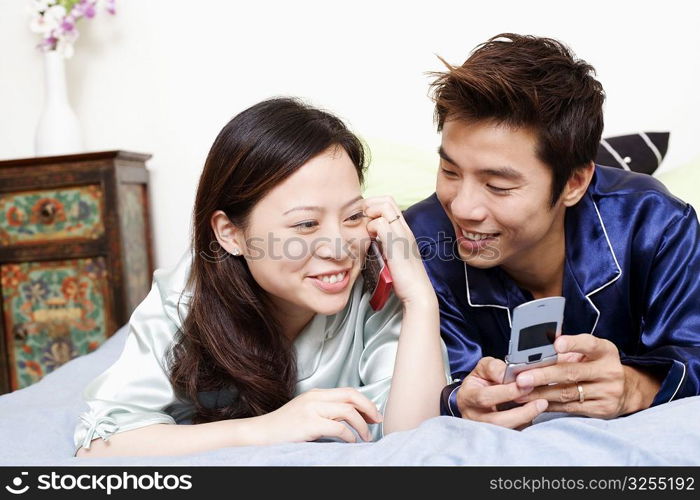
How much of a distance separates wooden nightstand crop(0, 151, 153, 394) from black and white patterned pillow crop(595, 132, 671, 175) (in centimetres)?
168

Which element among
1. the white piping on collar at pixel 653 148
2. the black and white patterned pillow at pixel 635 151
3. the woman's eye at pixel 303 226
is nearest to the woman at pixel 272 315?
the woman's eye at pixel 303 226

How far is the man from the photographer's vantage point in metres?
1.33

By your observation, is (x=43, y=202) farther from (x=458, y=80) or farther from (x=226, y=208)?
(x=458, y=80)

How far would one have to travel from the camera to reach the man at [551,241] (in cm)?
133

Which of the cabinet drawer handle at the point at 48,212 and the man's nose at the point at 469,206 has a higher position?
the cabinet drawer handle at the point at 48,212

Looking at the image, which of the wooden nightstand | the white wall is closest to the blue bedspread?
the wooden nightstand

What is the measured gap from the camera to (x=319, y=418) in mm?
1205

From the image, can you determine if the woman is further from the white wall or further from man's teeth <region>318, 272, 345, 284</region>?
the white wall

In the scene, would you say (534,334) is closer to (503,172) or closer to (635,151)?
(503,172)

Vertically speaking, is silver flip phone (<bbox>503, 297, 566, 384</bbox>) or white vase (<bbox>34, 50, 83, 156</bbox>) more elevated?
white vase (<bbox>34, 50, 83, 156</bbox>)

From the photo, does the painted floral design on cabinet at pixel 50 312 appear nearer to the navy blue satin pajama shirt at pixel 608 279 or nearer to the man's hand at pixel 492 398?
the navy blue satin pajama shirt at pixel 608 279

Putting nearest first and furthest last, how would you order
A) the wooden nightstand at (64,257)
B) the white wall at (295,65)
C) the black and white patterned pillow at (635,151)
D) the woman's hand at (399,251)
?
1. the woman's hand at (399,251)
2. the black and white patterned pillow at (635,151)
3. the white wall at (295,65)
4. the wooden nightstand at (64,257)

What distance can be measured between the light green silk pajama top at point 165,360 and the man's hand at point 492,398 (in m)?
0.17

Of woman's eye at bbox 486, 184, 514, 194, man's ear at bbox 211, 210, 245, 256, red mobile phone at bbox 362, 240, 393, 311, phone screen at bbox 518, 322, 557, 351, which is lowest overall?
phone screen at bbox 518, 322, 557, 351
